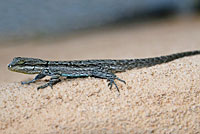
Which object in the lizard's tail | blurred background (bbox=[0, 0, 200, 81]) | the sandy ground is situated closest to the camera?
the sandy ground

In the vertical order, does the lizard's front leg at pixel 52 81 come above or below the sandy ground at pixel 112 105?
above

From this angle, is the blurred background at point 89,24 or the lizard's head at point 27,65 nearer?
the lizard's head at point 27,65

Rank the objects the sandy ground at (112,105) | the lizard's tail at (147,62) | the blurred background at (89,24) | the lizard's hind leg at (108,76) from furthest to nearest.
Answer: the blurred background at (89,24), the lizard's tail at (147,62), the lizard's hind leg at (108,76), the sandy ground at (112,105)

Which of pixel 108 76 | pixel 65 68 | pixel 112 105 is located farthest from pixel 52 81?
pixel 112 105

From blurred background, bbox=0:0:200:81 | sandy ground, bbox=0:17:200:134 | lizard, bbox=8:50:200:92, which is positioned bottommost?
sandy ground, bbox=0:17:200:134

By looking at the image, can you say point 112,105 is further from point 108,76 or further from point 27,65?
point 27,65

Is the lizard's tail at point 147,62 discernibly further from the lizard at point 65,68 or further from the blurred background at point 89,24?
the blurred background at point 89,24

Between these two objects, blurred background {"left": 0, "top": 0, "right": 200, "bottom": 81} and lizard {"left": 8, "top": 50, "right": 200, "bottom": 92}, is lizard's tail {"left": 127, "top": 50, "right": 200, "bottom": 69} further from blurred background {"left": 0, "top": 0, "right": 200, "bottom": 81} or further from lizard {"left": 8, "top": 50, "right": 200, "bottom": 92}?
blurred background {"left": 0, "top": 0, "right": 200, "bottom": 81}

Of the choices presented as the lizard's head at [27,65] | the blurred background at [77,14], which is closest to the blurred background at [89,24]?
the blurred background at [77,14]

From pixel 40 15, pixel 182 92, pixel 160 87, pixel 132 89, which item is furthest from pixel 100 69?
pixel 40 15

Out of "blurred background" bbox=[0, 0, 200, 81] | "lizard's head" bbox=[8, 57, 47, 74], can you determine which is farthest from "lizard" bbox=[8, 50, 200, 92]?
"blurred background" bbox=[0, 0, 200, 81]

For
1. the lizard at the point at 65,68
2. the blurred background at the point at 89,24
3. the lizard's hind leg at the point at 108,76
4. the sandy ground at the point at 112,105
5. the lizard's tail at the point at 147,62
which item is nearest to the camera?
the sandy ground at the point at 112,105
